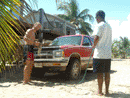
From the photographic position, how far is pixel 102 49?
3.33m

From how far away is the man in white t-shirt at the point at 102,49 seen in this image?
3263mm

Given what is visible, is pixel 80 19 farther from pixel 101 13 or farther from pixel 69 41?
pixel 101 13

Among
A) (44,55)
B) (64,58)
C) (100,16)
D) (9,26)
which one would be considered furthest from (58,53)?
(9,26)

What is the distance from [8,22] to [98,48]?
274 cm

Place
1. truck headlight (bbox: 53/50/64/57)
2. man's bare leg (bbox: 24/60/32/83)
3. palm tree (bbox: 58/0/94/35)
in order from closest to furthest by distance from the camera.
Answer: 1. man's bare leg (bbox: 24/60/32/83)
2. truck headlight (bbox: 53/50/64/57)
3. palm tree (bbox: 58/0/94/35)

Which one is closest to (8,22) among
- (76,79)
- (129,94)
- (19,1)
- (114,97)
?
(19,1)

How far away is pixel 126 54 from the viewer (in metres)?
24.1

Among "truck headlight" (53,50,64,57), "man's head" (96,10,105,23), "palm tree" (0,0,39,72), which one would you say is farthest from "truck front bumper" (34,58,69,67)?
"palm tree" (0,0,39,72)

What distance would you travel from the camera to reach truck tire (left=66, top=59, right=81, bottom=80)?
16.5ft

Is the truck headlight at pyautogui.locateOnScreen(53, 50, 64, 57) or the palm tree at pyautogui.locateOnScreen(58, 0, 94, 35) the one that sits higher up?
the palm tree at pyautogui.locateOnScreen(58, 0, 94, 35)

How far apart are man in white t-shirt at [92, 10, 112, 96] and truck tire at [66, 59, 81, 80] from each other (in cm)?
179

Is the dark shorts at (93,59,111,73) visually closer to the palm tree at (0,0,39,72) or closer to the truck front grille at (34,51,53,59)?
the truck front grille at (34,51,53,59)

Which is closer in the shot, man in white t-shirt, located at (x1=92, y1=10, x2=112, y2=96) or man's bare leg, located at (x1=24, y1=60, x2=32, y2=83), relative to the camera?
man in white t-shirt, located at (x1=92, y1=10, x2=112, y2=96)

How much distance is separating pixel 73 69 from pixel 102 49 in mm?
2004
